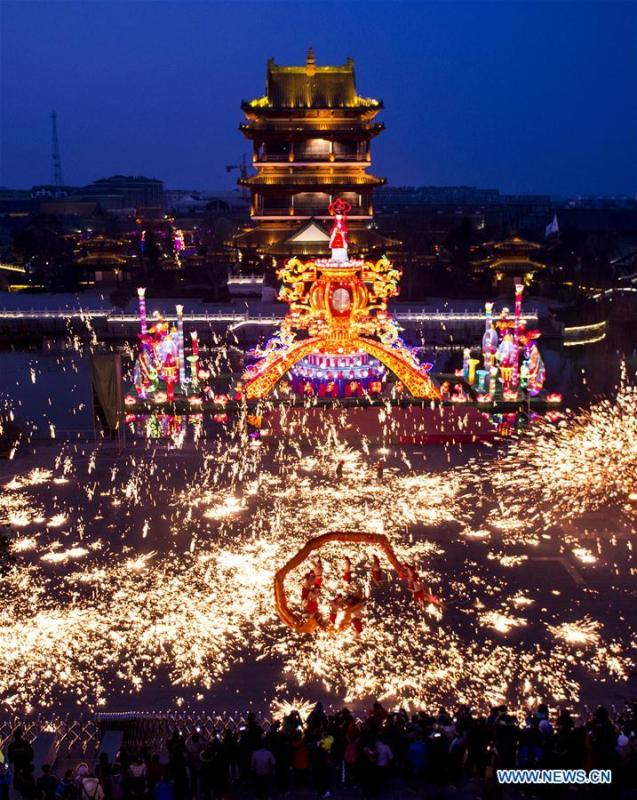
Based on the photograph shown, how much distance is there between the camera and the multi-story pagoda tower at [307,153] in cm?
4219

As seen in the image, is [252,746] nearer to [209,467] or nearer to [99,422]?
[209,467]

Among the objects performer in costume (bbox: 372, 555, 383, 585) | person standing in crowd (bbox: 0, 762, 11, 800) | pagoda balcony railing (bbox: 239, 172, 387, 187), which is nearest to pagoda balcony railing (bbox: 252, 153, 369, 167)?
pagoda balcony railing (bbox: 239, 172, 387, 187)

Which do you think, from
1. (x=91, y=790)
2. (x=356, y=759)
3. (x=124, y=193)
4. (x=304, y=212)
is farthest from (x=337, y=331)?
(x=124, y=193)

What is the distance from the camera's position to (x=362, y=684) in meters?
10.3

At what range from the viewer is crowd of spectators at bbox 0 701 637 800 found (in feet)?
26.3

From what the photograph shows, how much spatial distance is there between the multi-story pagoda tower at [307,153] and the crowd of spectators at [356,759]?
115 ft

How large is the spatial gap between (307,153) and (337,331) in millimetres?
22704

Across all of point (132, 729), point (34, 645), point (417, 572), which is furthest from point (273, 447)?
point (132, 729)

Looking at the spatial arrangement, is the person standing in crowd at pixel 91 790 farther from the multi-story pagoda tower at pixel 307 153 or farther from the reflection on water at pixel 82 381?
the multi-story pagoda tower at pixel 307 153

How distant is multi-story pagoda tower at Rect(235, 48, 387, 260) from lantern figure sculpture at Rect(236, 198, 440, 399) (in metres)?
18.7

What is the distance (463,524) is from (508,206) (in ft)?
394

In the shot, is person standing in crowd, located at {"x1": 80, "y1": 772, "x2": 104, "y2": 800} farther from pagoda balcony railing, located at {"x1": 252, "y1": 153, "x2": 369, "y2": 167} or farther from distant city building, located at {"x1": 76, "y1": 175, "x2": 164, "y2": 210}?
distant city building, located at {"x1": 76, "y1": 175, "x2": 164, "y2": 210}

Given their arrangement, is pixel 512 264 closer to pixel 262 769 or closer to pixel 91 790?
pixel 262 769

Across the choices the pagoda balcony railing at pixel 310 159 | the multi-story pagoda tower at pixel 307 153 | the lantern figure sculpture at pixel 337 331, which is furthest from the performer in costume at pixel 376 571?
the pagoda balcony railing at pixel 310 159
